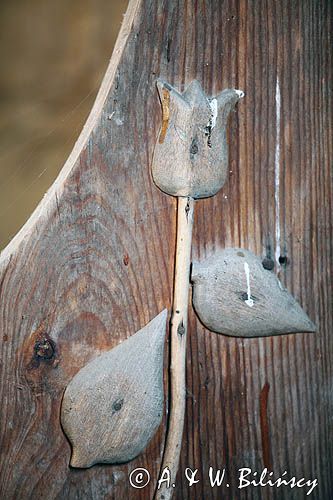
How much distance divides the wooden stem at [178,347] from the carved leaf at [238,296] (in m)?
0.01

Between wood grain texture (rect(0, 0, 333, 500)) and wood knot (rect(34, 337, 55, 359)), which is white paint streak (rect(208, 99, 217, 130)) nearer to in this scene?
wood grain texture (rect(0, 0, 333, 500))

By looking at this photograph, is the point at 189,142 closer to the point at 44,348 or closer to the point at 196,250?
the point at 196,250

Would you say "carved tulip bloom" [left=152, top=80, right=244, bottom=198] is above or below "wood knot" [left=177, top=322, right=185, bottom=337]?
above

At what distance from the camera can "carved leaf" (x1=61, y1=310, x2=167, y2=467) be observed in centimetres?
59

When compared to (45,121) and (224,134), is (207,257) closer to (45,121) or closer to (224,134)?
(224,134)

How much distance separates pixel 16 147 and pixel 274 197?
1.24ft

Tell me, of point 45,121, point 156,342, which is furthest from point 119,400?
point 45,121

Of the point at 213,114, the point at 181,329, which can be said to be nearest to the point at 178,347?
the point at 181,329

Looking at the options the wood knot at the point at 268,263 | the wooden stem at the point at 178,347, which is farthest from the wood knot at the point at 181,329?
the wood knot at the point at 268,263

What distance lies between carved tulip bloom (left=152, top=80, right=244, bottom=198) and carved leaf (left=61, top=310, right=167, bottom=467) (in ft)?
0.54

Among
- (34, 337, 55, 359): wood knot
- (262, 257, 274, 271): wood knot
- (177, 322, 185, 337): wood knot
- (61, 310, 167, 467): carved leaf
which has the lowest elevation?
(61, 310, 167, 467): carved leaf

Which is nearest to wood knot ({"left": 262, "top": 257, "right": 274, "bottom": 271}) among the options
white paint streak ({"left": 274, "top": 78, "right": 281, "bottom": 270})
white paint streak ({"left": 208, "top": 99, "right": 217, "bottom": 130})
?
white paint streak ({"left": 274, "top": 78, "right": 281, "bottom": 270})

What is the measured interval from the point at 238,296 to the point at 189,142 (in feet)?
0.52

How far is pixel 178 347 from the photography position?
0.61 metres
